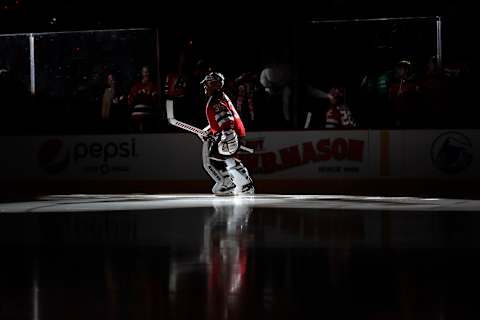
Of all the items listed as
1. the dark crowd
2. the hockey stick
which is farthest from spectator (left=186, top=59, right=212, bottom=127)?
the hockey stick

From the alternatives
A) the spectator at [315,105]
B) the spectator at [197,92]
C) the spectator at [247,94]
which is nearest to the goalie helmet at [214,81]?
the spectator at [247,94]

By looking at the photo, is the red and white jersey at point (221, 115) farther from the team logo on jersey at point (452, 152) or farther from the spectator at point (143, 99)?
the team logo on jersey at point (452, 152)

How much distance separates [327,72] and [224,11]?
7.60 feet

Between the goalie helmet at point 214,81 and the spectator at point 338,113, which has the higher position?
the goalie helmet at point 214,81

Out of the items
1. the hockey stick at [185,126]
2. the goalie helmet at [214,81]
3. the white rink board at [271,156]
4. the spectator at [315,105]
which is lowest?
the white rink board at [271,156]

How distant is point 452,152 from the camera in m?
14.6

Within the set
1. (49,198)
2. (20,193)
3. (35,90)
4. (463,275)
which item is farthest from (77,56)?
(463,275)

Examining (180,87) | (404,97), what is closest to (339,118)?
(404,97)

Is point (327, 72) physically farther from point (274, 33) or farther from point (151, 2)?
point (151, 2)

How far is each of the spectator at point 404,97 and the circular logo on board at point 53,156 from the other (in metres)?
6.06

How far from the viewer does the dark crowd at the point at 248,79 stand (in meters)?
15.4

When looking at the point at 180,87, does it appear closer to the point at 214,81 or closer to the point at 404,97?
the point at 214,81

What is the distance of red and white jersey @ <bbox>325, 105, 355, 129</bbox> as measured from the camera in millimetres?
15375

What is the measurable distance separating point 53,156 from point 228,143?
4577 mm
